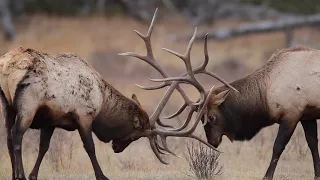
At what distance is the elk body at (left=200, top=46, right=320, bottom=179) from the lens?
1187 centimetres

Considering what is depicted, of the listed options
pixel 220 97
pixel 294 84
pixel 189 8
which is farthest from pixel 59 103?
pixel 189 8

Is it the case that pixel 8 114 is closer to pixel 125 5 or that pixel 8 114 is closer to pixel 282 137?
pixel 282 137

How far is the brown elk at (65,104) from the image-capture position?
10469 mm

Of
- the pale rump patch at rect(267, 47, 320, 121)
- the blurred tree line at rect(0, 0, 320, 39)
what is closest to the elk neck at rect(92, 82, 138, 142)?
the pale rump patch at rect(267, 47, 320, 121)

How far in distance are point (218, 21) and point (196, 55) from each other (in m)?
5.92

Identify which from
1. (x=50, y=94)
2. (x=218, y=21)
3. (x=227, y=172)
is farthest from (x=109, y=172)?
(x=218, y=21)

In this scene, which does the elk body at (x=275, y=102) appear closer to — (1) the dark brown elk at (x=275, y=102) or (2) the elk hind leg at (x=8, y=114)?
(1) the dark brown elk at (x=275, y=102)

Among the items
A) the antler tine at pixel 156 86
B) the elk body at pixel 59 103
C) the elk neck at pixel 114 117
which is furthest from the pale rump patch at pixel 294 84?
the elk neck at pixel 114 117

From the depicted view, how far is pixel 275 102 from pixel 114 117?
232cm

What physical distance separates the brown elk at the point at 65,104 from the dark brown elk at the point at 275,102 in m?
0.41

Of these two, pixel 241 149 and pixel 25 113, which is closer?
pixel 25 113

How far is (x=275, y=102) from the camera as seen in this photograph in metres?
12.0

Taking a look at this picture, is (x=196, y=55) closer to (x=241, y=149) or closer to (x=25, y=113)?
(x=241, y=149)

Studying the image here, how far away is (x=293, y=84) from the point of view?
11.9 m
